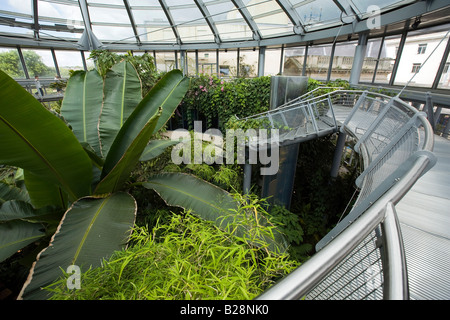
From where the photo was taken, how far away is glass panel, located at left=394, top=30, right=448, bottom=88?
683cm

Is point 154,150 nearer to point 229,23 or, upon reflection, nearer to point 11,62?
point 229,23

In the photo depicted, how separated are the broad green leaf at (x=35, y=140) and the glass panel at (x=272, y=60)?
563 inches

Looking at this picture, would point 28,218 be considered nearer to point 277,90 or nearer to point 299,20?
point 277,90

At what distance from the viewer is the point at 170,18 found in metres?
13.7

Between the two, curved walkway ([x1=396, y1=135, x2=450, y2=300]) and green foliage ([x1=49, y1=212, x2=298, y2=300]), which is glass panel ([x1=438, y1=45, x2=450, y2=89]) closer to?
curved walkway ([x1=396, y1=135, x2=450, y2=300])

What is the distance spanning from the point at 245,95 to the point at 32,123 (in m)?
8.10

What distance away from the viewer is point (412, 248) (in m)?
1.31

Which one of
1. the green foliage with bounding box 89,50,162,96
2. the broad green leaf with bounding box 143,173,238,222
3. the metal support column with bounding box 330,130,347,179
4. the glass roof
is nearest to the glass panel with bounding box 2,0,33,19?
the glass roof

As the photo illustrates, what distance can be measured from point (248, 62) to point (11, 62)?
15245 millimetres

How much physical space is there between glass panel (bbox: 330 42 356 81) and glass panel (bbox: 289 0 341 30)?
1566mm

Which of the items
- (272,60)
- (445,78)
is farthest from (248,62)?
(445,78)

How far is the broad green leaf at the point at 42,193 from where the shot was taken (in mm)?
2205
